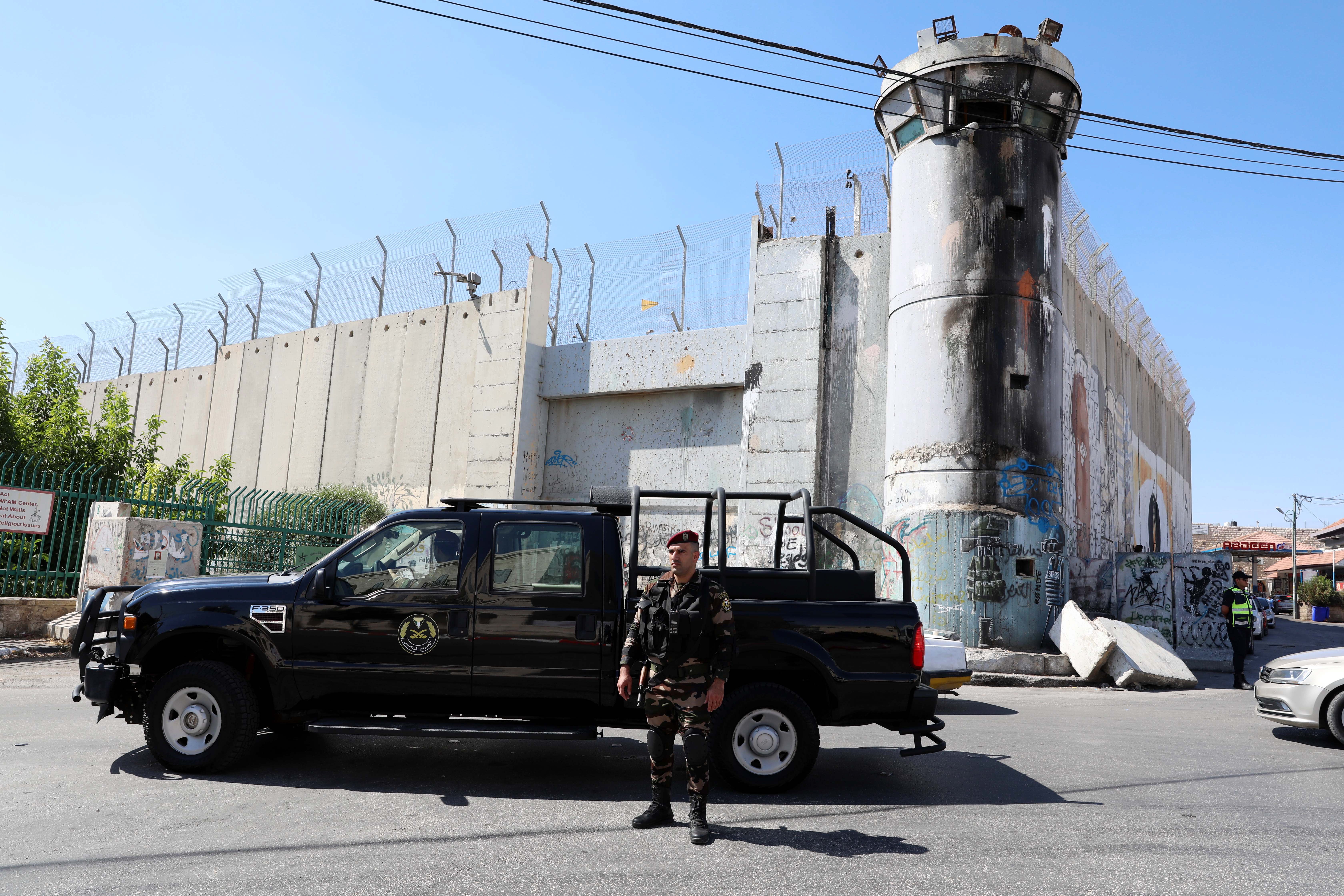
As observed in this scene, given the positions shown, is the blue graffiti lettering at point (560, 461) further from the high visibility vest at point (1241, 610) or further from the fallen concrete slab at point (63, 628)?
the high visibility vest at point (1241, 610)

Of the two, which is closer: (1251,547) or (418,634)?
(418,634)

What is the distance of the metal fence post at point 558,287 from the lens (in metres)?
24.3

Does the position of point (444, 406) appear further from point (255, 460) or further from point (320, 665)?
point (320, 665)

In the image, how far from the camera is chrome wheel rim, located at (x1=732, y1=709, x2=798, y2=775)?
5.80 m

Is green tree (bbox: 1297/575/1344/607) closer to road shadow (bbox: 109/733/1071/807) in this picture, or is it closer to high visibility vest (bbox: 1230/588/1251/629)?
high visibility vest (bbox: 1230/588/1251/629)

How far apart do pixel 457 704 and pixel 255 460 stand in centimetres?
2739

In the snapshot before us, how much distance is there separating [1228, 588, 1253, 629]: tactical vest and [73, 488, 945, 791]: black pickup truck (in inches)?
419

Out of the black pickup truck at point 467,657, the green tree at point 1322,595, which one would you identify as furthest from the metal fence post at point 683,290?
the green tree at point 1322,595

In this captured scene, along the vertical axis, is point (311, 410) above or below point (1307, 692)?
above

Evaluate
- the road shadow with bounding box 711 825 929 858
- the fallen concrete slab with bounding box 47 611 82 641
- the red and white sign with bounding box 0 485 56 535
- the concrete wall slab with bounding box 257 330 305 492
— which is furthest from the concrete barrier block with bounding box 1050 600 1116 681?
the concrete wall slab with bounding box 257 330 305 492

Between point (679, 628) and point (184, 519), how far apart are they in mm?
11909

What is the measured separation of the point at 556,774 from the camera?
630 cm

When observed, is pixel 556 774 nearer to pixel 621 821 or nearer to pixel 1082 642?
pixel 621 821

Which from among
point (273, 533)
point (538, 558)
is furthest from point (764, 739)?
point (273, 533)
